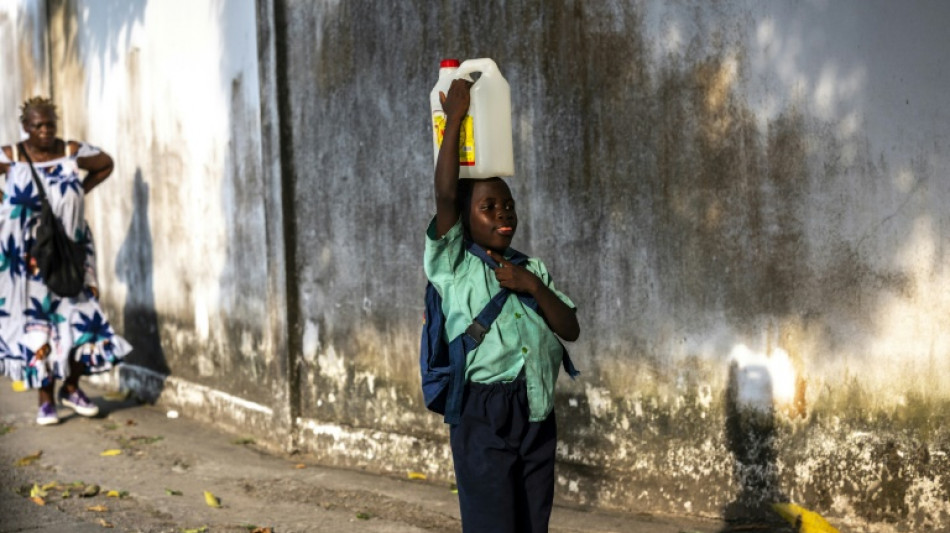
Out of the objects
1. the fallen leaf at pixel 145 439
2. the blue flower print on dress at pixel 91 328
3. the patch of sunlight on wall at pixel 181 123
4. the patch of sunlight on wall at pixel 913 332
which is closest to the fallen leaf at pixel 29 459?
the fallen leaf at pixel 145 439

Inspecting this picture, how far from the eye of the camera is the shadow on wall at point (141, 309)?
8852 mm

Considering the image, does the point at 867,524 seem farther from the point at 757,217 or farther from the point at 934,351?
the point at 757,217

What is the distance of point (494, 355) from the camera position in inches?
144

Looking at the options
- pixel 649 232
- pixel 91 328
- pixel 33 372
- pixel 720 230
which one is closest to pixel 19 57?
pixel 91 328

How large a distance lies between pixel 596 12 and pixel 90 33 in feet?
19.6

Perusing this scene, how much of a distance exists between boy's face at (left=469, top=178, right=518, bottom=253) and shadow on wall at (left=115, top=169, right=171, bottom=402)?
17.9 feet

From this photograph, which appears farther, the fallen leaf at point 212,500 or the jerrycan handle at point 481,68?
the fallen leaf at point 212,500

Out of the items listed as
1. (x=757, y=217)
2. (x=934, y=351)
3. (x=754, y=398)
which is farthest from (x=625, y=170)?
(x=934, y=351)

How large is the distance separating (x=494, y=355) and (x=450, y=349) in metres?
0.14

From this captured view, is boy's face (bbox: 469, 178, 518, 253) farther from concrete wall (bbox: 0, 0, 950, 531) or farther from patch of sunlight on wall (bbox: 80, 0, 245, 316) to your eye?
patch of sunlight on wall (bbox: 80, 0, 245, 316)

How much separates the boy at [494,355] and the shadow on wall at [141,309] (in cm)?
539

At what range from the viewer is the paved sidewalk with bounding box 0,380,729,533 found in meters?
5.51

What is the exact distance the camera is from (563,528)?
5242 millimetres

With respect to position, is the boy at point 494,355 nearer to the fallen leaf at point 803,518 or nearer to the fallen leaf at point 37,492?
the fallen leaf at point 803,518
